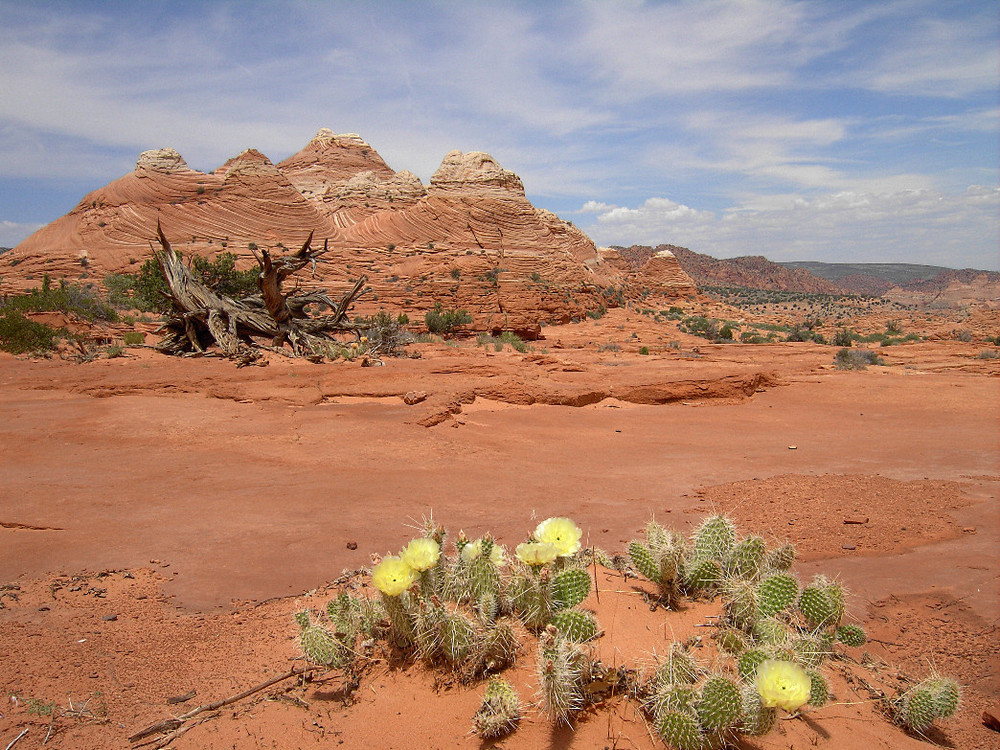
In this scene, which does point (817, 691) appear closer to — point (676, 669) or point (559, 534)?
point (676, 669)

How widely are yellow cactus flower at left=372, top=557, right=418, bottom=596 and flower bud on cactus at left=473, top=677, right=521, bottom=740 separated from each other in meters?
0.46

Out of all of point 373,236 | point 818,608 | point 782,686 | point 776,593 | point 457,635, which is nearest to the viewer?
point 782,686

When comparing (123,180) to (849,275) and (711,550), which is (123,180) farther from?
(849,275)

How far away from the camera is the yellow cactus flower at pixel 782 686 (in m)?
1.67

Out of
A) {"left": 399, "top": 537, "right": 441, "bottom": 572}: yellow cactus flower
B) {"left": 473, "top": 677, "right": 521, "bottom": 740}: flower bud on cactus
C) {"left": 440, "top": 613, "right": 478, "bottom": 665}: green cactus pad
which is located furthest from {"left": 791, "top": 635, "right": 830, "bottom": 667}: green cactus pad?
{"left": 399, "top": 537, "right": 441, "bottom": 572}: yellow cactus flower

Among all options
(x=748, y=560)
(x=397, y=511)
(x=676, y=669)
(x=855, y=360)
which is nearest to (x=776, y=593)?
(x=748, y=560)

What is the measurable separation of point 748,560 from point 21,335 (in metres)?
16.7

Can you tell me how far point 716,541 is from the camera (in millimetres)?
2875

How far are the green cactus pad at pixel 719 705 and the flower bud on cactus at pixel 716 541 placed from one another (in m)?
1.06

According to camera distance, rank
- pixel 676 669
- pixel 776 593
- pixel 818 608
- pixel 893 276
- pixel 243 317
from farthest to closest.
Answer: pixel 893 276, pixel 243 317, pixel 818 608, pixel 776 593, pixel 676 669

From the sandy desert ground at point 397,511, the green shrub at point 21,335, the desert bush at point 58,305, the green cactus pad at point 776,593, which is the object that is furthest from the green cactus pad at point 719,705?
the desert bush at point 58,305

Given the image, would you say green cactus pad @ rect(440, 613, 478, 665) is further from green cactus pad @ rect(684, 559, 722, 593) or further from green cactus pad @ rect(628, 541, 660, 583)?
green cactus pad @ rect(684, 559, 722, 593)

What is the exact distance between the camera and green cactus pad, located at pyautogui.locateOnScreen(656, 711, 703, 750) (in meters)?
1.79

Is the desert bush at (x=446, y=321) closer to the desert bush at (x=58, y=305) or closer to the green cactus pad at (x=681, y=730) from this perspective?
the desert bush at (x=58, y=305)
